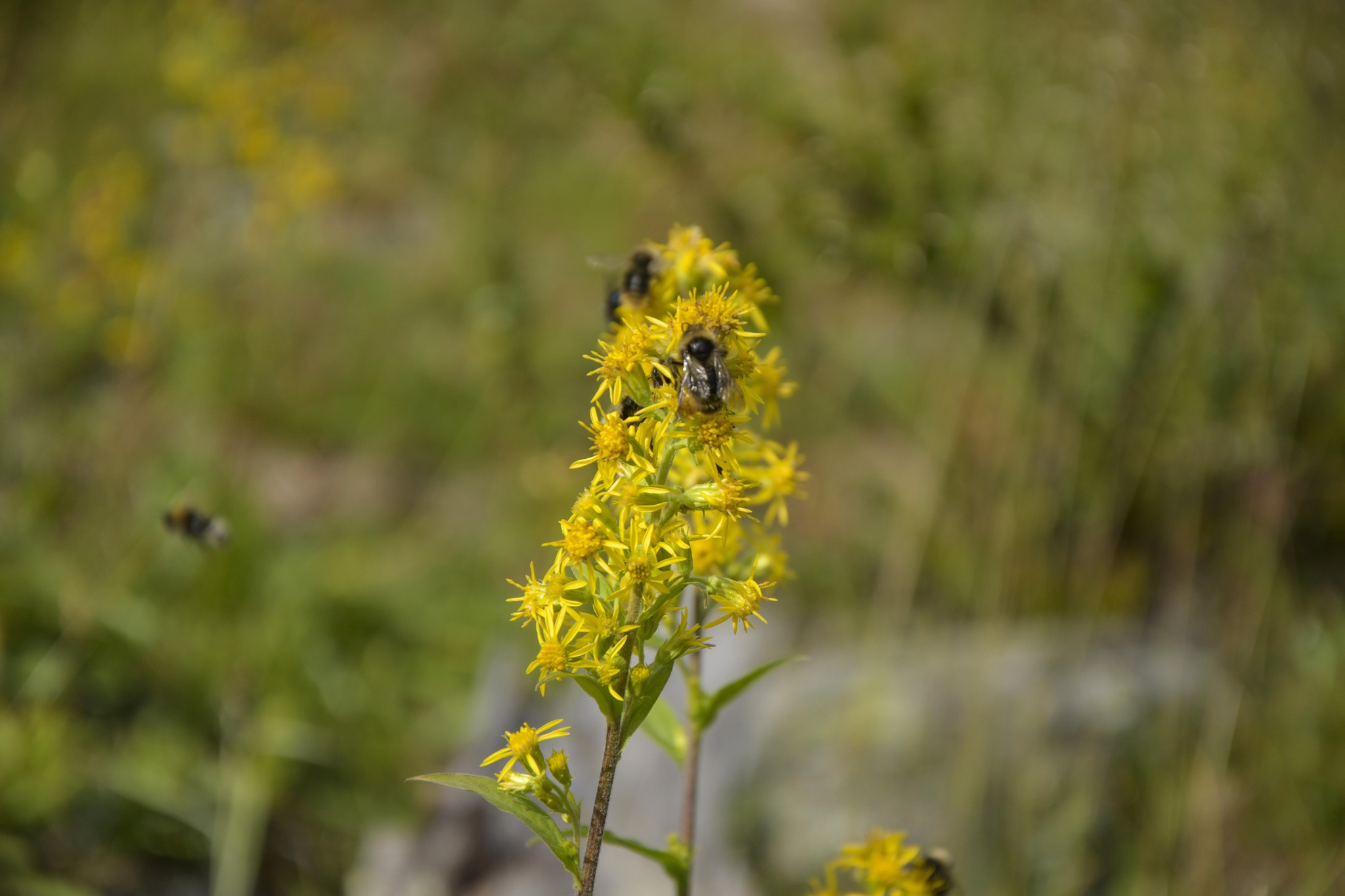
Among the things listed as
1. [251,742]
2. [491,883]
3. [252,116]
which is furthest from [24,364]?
[491,883]

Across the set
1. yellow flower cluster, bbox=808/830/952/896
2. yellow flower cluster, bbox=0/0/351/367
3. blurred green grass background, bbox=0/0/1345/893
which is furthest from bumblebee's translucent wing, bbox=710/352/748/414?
yellow flower cluster, bbox=0/0/351/367

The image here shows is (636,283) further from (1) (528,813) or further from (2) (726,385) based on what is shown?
(1) (528,813)

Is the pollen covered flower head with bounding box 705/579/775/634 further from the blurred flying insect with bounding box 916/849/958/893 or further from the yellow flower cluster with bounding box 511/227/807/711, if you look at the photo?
the blurred flying insect with bounding box 916/849/958/893

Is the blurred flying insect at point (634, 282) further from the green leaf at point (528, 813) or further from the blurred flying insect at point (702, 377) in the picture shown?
the green leaf at point (528, 813)

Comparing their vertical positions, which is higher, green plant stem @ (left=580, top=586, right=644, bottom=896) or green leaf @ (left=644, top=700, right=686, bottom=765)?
green leaf @ (left=644, top=700, right=686, bottom=765)

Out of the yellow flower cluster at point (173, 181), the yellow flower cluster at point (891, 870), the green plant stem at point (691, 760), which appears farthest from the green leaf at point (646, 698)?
the yellow flower cluster at point (173, 181)

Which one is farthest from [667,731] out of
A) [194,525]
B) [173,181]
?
[173,181]
